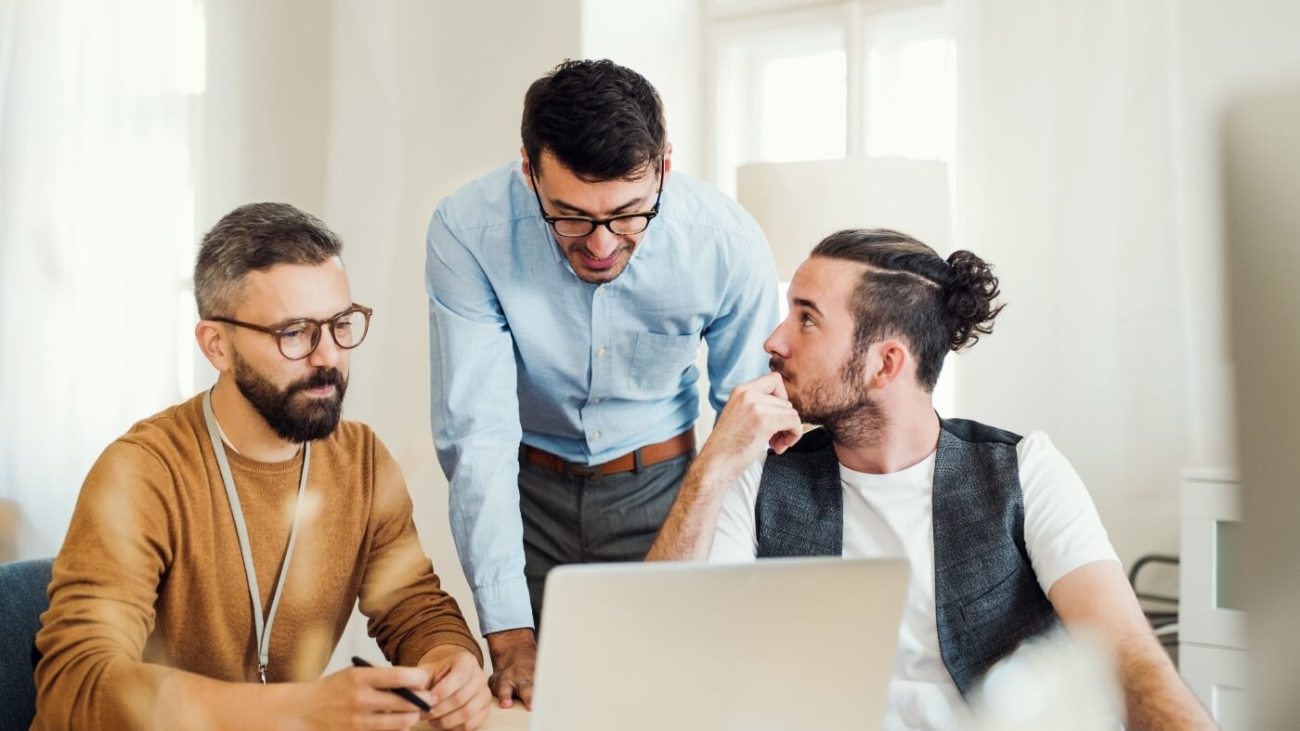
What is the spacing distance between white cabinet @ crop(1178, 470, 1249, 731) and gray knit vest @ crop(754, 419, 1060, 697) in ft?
0.56

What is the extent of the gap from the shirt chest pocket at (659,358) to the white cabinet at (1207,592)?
0.65 meters

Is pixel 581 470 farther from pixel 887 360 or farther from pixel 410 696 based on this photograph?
pixel 410 696

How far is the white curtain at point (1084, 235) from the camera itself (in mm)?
1473

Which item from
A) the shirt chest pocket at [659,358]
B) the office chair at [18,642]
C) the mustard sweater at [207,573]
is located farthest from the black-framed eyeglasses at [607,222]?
the office chair at [18,642]

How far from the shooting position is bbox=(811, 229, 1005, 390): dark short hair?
135cm

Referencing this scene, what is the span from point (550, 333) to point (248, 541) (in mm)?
478

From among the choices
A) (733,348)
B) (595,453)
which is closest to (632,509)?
(595,453)

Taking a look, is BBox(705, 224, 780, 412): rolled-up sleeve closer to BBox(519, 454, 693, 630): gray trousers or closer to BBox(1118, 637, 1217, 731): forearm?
BBox(519, 454, 693, 630): gray trousers

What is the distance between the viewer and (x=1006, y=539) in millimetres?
1241

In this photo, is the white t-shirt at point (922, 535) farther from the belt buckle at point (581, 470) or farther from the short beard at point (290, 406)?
the short beard at point (290, 406)

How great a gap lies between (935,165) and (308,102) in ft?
3.10

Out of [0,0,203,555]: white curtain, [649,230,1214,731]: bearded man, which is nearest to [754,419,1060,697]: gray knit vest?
[649,230,1214,731]: bearded man

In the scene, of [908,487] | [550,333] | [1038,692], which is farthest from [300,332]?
[1038,692]

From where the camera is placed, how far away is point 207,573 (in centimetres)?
123
